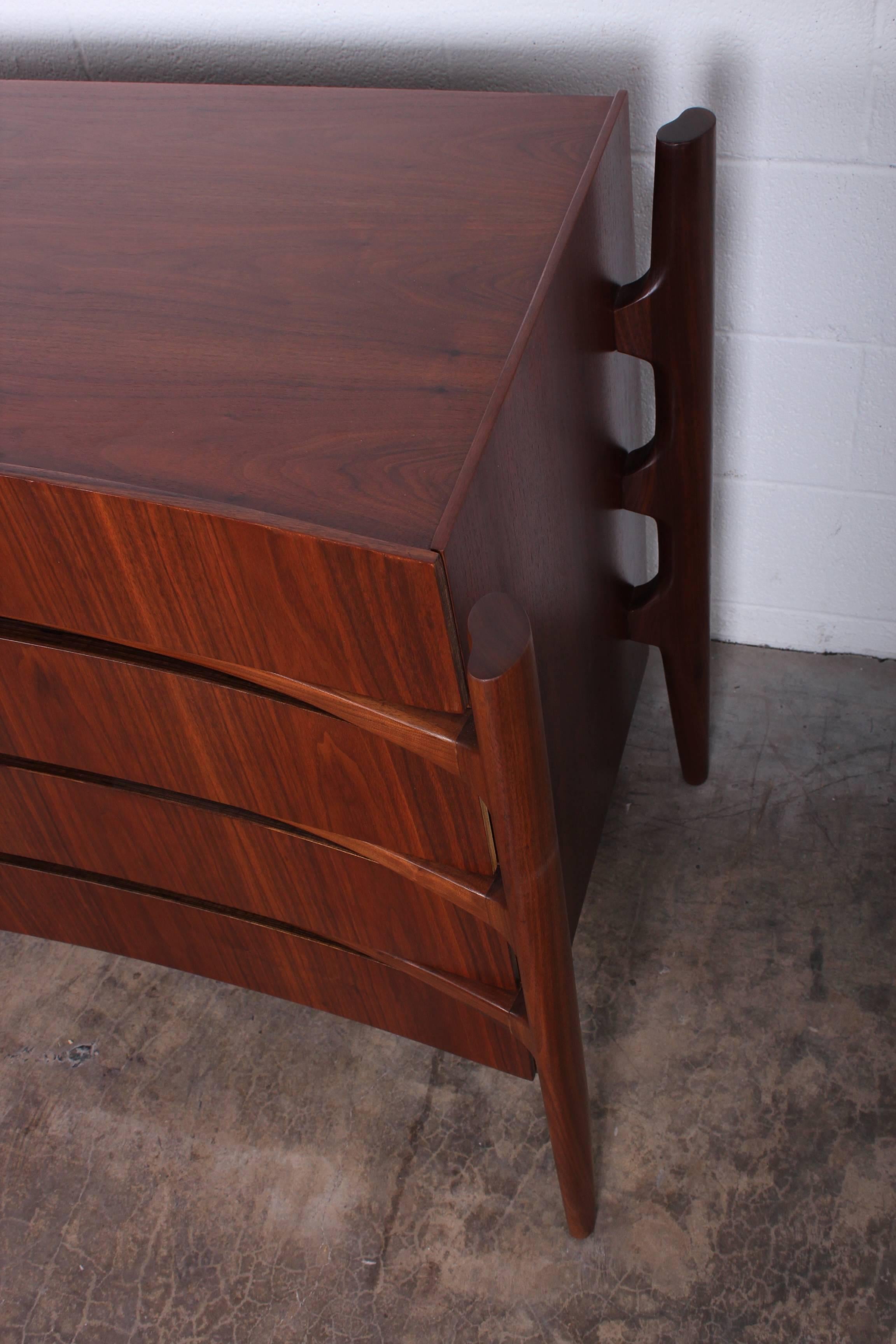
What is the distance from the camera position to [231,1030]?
124cm

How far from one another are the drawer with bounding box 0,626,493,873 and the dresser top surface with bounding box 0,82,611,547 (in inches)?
6.9

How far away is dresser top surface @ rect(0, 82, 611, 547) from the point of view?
697 mm

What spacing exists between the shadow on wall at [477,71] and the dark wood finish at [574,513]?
116mm

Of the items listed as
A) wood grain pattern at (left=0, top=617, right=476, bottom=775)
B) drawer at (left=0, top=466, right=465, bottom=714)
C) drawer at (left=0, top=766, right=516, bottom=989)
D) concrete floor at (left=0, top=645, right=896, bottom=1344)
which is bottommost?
concrete floor at (left=0, top=645, right=896, bottom=1344)

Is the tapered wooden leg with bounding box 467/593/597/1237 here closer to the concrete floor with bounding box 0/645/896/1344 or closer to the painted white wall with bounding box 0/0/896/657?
the concrete floor with bounding box 0/645/896/1344

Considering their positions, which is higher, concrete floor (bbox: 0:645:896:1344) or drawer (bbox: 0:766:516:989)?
drawer (bbox: 0:766:516:989)

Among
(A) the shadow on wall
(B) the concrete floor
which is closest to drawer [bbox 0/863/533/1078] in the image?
(B) the concrete floor

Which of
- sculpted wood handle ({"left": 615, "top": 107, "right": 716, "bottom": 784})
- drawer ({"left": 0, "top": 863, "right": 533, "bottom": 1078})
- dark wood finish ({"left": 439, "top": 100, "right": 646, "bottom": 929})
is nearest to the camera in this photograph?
dark wood finish ({"left": 439, "top": 100, "right": 646, "bottom": 929})

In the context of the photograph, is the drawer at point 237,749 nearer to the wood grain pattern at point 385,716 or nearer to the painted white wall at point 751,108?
the wood grain pattern at point 385,716

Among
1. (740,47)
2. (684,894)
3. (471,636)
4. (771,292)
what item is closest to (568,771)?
(684,894)

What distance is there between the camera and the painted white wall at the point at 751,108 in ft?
3.40

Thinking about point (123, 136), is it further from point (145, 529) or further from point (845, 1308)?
point (845, 1308)

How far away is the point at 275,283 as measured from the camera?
32.6 inches

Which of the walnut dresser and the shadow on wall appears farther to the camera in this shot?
the shadow on wall
